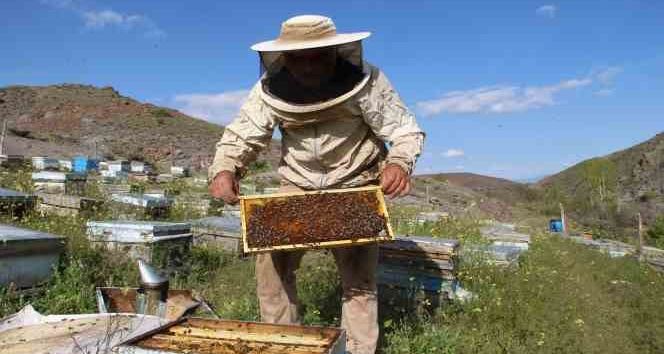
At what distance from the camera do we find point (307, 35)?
3.03m

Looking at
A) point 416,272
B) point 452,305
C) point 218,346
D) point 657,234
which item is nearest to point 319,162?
point 218,346

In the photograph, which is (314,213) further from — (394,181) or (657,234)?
(657,234)

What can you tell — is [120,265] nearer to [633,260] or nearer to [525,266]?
[525,266]

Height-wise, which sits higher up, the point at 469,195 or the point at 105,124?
the point at 105,124

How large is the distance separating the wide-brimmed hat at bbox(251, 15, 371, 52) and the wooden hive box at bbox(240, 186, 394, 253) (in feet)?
2.72

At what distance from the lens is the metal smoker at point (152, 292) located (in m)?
3.16

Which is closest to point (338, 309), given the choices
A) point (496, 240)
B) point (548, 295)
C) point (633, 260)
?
point (548, 295)

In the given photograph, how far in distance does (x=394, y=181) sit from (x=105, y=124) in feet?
146

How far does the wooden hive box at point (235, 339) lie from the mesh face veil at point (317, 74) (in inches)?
54.5

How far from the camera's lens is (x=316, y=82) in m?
3.12

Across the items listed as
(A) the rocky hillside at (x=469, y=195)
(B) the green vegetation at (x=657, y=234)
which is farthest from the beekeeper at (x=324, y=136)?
(B) the green vegetation at (x=657, y=234)

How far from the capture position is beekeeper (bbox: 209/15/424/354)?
307 cm

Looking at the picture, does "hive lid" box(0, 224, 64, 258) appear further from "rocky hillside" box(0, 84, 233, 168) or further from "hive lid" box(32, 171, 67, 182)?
"rocky hillside" box(0, 84, 233, 168)

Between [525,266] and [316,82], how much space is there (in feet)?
15.8
